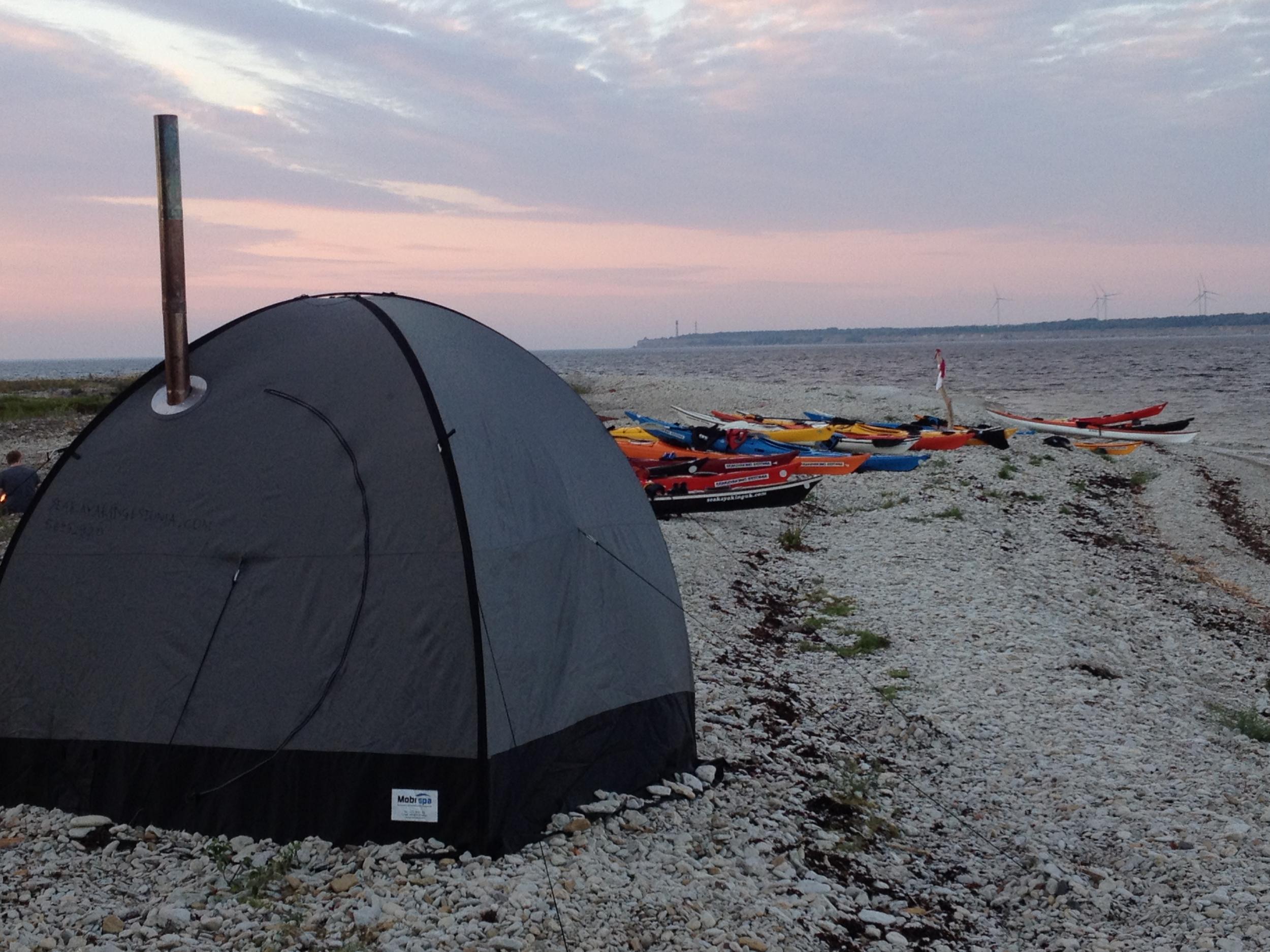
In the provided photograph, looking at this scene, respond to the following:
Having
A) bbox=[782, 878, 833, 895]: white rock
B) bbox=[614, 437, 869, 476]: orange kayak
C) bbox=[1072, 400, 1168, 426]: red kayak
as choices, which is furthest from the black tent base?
bbox=[1072, 400, 1168, 426]: red kayak

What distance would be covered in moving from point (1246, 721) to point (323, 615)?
24.7ft

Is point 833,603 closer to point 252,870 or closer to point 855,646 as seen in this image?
point 855,646

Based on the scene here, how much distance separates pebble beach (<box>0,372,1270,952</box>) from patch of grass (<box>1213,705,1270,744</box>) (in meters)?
0.07

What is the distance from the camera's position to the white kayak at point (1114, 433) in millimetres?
29531

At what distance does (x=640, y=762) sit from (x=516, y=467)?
1992 mm

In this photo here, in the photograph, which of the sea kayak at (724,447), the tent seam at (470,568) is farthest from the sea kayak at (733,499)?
the tent seam at (470,568)

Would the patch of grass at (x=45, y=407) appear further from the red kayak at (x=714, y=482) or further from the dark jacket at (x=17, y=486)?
the red kayak at (x=714, y=482)

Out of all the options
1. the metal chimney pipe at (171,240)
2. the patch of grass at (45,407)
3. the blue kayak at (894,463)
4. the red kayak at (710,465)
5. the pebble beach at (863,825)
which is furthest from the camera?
the patch of grass at (45,407)

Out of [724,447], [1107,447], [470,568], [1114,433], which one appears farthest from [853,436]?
[470,568]

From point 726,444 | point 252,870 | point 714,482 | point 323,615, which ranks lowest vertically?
point 252,870

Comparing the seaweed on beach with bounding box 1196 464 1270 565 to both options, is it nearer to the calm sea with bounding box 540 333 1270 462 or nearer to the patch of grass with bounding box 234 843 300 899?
the calm sea with bounding box 540 333 1270 462

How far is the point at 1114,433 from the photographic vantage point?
98.1ft

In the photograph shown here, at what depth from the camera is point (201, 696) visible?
17.6 feet

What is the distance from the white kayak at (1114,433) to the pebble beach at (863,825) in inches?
705
